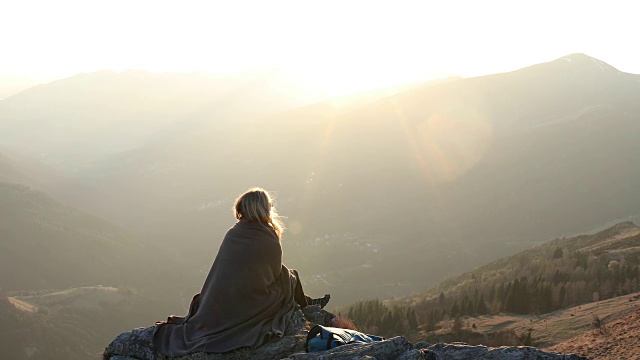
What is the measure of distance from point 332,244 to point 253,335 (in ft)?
278

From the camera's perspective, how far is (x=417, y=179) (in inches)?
4434

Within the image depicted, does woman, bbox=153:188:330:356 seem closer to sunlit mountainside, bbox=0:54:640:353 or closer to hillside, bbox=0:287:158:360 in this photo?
hillside, bbox=0:287:158:360

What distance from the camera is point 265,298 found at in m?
6.74

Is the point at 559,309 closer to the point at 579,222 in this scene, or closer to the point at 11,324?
the point at 11,324

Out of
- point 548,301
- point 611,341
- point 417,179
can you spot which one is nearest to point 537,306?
point 548,301

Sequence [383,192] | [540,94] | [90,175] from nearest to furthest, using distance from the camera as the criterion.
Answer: [383,192] < [540,94] < [90,175]

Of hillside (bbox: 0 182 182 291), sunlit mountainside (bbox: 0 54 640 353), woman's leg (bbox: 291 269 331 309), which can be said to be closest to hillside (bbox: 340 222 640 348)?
woman's leg (bbox: 291 269 331 309)

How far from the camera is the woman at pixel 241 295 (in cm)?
643

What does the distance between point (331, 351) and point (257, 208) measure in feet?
7.12

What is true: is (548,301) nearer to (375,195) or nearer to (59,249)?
(375,195)

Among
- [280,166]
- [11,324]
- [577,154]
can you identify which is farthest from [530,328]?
[280,166]

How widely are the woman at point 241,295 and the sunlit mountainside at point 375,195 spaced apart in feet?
195

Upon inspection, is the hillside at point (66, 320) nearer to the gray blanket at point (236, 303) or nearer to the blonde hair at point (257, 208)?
the gray blanket at point (236, 303)

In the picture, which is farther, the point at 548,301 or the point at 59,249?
the point at 59,249
